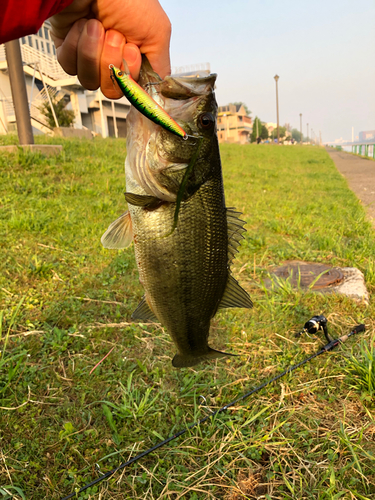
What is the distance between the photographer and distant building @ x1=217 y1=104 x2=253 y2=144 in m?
86.2

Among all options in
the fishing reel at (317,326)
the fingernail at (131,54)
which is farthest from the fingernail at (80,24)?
the fishing reel at (317,326)

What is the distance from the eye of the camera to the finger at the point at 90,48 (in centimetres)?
148

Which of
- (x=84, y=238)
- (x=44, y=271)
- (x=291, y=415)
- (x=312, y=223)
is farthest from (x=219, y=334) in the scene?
(x=312, y=223)

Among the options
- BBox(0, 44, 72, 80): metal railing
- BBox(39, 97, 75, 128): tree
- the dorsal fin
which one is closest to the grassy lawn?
the dorsal fin

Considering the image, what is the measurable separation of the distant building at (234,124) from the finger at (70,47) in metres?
86.2

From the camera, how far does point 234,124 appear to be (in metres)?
89.7

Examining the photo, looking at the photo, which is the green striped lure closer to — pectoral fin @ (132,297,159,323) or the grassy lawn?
pectoral fin @ (132,297,159,323)

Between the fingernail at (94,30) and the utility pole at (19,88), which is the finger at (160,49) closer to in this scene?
the fingernail at (94,30)

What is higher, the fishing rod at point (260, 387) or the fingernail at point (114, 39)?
the fingernail at point (114, 39)

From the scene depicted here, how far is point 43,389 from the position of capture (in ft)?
8.88

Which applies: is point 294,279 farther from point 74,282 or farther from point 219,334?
point 74,282

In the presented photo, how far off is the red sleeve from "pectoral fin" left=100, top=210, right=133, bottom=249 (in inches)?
32.8

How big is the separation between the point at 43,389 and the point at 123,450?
0.84m

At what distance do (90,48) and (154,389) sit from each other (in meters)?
2.37
